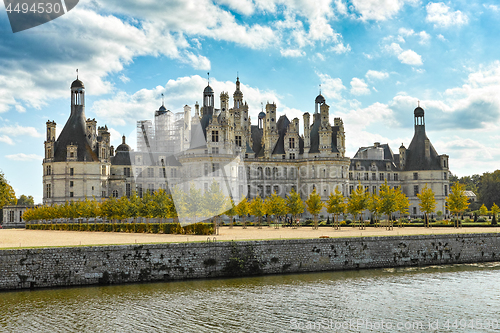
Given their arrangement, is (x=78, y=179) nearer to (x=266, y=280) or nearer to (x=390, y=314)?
(x=266, y=280)

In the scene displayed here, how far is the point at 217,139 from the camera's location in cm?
7000

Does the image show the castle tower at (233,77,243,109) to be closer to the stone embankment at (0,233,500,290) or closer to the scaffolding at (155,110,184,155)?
the scaffolding at (155,110,184,155)

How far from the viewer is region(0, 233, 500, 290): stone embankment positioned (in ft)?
82.5

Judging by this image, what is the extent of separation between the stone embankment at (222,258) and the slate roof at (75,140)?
50224mm

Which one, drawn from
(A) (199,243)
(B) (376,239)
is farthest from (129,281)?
(B) (376,239)

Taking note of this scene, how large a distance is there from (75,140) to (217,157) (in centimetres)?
2260

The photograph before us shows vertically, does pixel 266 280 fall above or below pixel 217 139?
below

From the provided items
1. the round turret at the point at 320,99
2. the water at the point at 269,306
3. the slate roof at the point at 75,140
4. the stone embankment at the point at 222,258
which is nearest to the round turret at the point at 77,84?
the slate roof at the point at 75,140

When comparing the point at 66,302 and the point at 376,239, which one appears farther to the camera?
the point at 376,239

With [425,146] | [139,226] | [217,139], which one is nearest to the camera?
[139,226]

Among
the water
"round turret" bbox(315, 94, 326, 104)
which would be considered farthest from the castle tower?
the water

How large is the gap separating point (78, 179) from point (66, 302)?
176 ft

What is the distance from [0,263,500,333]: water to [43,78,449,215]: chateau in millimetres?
43094

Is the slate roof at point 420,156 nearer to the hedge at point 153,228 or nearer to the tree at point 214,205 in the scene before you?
the tree at point 214,205
